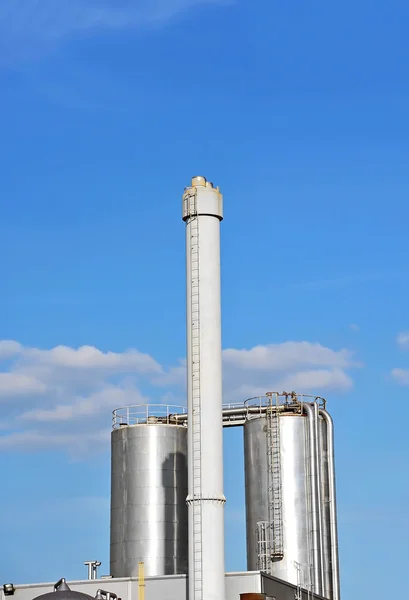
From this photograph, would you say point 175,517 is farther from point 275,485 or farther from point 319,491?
point 319,491

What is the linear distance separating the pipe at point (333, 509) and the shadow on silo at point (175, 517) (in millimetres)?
6311

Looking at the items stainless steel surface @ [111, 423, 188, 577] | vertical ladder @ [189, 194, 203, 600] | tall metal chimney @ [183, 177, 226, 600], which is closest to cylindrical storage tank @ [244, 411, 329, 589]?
stainless steel surface @ [111, 423, 188, 577]

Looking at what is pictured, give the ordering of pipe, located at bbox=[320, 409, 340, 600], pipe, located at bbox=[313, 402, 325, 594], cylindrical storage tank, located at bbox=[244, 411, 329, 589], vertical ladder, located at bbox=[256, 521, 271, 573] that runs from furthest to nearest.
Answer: pipe, located at bbox=[320, 409, 340, 600] < pipe, located at bbox=[313, 402, 325, 594] < cylindrical storage tank, located at bbox=[244, 411, 329, 589] < vertical ladder, located at bbox=[256, 521, 271, 573]

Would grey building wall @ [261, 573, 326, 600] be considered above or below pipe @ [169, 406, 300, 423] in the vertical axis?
below

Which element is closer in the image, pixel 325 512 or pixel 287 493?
pixel 287 493

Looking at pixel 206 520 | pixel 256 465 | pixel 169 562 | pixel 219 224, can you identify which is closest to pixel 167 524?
pixel 169 562

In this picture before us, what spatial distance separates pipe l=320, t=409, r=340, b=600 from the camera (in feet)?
161

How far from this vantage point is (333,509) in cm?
4988

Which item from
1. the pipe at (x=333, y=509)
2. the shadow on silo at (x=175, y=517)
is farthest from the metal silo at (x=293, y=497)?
the shadow on silo at (x=175, y=517)

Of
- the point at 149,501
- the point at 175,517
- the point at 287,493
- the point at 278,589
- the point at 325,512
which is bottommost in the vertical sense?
the point at 278,589

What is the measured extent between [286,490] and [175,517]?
4856 millimetres

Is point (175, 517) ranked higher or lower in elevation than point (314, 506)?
lower

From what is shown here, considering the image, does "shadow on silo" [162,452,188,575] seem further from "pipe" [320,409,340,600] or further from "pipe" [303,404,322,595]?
"pipe" [320,409,340,600]

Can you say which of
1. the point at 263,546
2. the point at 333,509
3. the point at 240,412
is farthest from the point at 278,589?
the point at 240,412
